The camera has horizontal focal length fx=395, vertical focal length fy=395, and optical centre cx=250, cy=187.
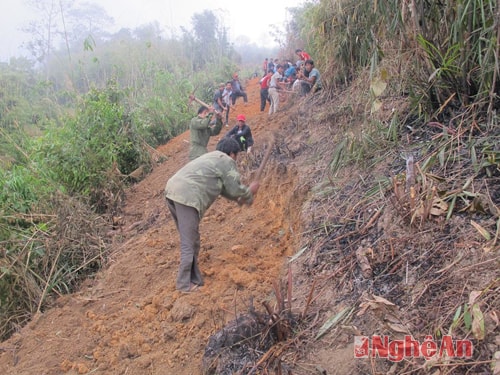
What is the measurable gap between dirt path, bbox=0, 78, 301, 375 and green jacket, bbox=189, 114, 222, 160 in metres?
0.99

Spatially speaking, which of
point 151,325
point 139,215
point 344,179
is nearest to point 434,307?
point 344,179

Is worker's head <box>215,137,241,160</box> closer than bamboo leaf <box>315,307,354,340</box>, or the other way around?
bamboo leaf <box>315,307,354,340</box>

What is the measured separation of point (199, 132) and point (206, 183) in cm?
267

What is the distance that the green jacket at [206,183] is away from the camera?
3604 millimetres

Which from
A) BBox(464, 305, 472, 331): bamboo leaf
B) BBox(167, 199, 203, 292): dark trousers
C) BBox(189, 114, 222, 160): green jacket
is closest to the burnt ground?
BBox(464, 305, 472, 331): bamboo leaf

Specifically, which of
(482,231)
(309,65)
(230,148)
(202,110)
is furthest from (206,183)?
(309,65)

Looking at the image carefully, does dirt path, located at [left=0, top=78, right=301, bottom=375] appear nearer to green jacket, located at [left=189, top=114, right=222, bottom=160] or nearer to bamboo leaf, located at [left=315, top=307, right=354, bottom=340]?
bamboo leaf, located at [left=315, top=307, right=354, bottom=340]

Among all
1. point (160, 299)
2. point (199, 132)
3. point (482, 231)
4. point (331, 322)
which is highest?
point (199, 132)

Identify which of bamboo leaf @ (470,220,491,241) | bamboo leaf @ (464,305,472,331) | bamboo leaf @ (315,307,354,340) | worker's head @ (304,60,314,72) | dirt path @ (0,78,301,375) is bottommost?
dirt path @ (0,78,301,375)

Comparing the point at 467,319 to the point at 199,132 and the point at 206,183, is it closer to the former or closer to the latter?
the point at 206,183

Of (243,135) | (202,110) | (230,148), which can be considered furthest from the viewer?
(243,135)

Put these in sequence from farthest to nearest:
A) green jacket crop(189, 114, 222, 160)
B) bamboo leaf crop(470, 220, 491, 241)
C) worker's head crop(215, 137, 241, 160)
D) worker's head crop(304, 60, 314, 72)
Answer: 1. worker's head crop(304, 60, 314, 72)
2. green jacket crop(189, 114, 222, 160)
3. worker's head crop(215, 137, 241, 160)
4. bamboo leaf crop(470, 220, 491, 241)

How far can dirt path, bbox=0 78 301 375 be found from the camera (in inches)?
123

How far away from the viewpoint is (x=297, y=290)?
2947 mm
